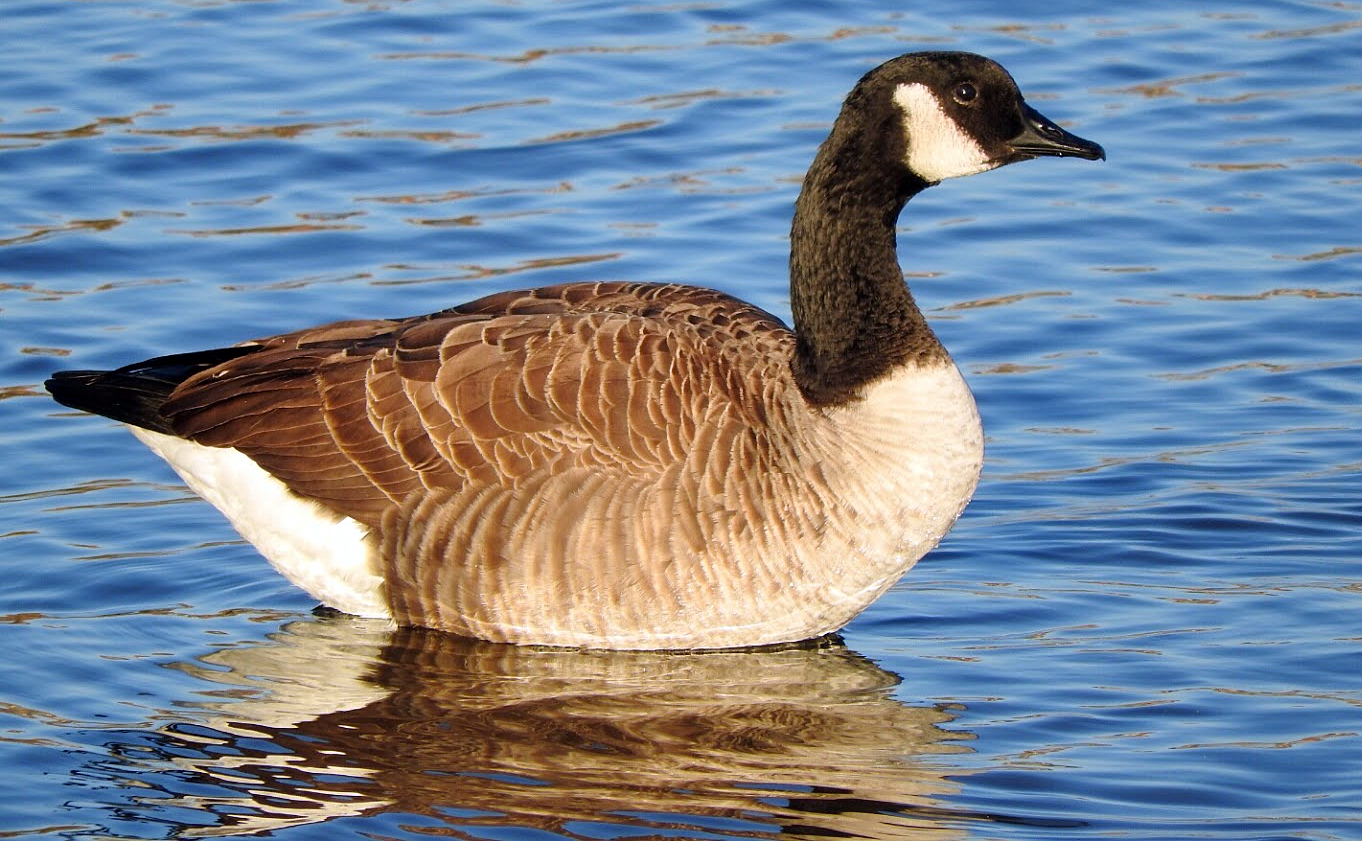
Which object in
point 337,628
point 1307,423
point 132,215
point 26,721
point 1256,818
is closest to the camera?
point 1256,818

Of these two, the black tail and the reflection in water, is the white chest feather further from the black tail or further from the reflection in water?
the black tail

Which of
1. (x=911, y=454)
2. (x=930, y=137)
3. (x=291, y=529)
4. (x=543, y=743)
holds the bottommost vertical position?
(x=543, y=743)

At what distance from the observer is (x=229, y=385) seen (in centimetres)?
841

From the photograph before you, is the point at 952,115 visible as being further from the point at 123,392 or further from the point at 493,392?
the point at 123,392

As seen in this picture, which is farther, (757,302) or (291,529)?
(757,302)

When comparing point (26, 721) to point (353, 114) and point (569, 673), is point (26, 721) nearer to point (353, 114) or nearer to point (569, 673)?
point (569, 673)

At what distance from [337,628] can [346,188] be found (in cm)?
513

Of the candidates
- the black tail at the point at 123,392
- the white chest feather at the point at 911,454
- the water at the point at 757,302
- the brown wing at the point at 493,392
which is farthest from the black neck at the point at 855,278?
the black tail at the point at 123,392

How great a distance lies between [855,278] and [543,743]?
7.19 feet

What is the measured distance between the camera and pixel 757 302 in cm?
1133

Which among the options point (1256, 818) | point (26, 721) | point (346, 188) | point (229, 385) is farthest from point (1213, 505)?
point (346, 188)

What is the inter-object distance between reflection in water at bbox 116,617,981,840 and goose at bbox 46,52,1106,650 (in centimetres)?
17

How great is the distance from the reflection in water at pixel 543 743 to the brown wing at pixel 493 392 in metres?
0.74

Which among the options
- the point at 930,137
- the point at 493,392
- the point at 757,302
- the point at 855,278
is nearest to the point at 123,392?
the point at 493,392
